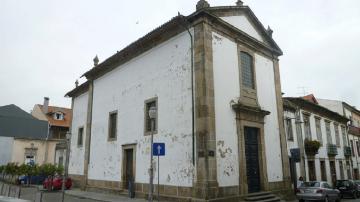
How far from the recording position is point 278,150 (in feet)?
56.4

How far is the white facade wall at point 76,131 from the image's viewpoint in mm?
22859

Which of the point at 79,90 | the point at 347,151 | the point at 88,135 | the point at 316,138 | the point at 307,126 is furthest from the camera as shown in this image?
the point at 347,151

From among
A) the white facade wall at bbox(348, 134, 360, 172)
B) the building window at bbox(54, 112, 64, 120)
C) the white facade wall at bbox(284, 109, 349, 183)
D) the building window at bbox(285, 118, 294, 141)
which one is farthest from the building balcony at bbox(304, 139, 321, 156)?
the building window at bbox(54, 112, 64, 120)

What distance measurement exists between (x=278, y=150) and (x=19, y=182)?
21.3 m

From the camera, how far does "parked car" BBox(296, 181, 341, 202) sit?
51.6 feet

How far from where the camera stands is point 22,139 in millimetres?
36000

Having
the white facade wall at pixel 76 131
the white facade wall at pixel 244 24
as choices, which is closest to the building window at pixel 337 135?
the white facade wall at pixel 244 24

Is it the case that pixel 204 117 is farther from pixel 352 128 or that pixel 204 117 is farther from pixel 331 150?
pixel 352 128

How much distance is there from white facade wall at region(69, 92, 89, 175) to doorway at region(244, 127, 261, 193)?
12527mm

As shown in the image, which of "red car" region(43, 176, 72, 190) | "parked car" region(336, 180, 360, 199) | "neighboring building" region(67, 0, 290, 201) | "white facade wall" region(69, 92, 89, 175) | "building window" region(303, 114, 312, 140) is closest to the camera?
"neighboring building" region(67, 0, 290, 201)

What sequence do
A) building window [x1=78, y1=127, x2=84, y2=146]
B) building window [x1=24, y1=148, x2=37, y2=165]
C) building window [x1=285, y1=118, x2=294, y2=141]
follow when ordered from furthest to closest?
building window [x1=24, y1=148, x2=37, y2=165] → building window [x1=78, y1=127, x2=84, y2=146] → building window [x1=285, y1=118, x2=294, y2=141]

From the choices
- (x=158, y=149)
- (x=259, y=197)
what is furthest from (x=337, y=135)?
(x=158, y=149)

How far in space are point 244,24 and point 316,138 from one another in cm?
1321

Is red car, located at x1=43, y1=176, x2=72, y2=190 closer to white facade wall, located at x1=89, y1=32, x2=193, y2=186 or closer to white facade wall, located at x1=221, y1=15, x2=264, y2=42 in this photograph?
white facade wall, located at x1=89, y1=32, x2=193, y2=186
